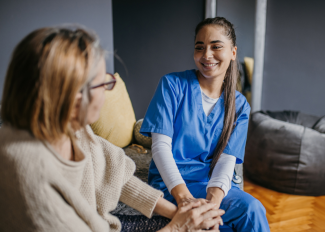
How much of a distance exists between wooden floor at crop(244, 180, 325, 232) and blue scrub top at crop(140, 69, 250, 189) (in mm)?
863

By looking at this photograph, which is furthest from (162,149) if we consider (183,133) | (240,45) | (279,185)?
(240,45)

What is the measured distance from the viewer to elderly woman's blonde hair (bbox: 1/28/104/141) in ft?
1.73

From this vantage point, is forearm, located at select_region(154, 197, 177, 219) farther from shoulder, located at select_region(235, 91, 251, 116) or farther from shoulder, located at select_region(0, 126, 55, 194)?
shoulder, located at select_region(235, 91, 251, 116)

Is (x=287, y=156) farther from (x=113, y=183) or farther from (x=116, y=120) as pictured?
(x=113, y=183)

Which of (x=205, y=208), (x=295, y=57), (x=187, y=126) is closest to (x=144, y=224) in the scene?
(x=205, y=208)

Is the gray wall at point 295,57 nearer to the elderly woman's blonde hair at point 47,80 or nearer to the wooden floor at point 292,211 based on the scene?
the wooden floor at point 292,211

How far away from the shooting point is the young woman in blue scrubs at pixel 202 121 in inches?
42.6

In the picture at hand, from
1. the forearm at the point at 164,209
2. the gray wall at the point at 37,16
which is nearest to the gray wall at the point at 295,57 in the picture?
the gray wall at the point at 37,16

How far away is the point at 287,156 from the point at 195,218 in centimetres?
137

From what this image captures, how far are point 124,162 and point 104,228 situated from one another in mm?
205

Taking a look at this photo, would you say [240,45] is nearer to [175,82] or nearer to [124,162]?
[175,82]

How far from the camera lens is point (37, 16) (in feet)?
5.01

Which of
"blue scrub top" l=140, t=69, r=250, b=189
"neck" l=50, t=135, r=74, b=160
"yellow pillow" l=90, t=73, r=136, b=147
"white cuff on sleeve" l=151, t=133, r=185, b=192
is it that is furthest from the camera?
"yellow pillow" l=90, t=73, r=136, b=147

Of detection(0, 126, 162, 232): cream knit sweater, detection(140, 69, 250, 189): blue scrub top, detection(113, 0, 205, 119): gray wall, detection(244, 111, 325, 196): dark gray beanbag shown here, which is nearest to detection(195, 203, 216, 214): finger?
detection(140, 69, 250, 189): blue scrub top
